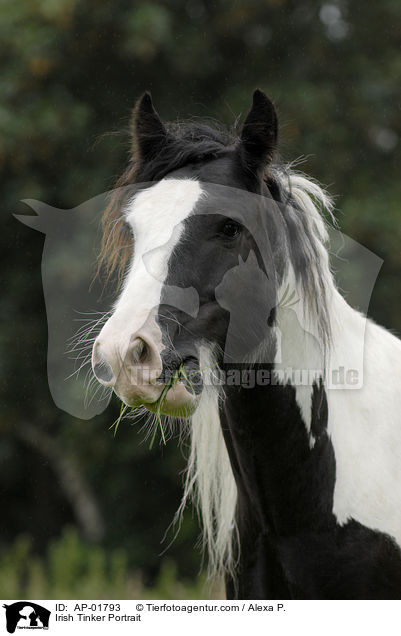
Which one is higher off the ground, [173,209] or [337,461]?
[173,209]

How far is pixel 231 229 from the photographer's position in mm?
2592

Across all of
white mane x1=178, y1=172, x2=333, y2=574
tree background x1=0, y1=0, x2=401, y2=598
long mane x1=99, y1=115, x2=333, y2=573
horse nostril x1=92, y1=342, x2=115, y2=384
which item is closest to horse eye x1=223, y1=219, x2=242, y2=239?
long mane x1=99, y1=115, x2=333, y2=573

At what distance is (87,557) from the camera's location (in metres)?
7.55

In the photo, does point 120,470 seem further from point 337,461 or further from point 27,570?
point 337,461

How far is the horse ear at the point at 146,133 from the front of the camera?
9.82 ft

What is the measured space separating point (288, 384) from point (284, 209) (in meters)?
0.72

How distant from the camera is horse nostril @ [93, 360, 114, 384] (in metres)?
2.32

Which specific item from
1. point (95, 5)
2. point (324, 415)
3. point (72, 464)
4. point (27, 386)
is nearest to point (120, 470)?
point (72, 464)

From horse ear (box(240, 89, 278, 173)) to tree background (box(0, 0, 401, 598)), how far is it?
422 cm

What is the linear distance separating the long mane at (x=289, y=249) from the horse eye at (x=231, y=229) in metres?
0.30

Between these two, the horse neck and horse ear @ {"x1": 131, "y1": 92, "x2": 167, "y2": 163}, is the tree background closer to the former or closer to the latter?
horse ear @ {"x1": 131, "y1": 92, "x2": 167, "y2": 163}

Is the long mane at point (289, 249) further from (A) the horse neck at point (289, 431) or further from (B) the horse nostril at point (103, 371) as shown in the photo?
(B) the horse nostril at point (103, 371)

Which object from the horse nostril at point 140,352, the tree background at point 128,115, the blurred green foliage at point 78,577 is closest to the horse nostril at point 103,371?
the horse nostril at point 140,352

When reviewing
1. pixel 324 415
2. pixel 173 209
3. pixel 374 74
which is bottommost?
pixel 324 415
